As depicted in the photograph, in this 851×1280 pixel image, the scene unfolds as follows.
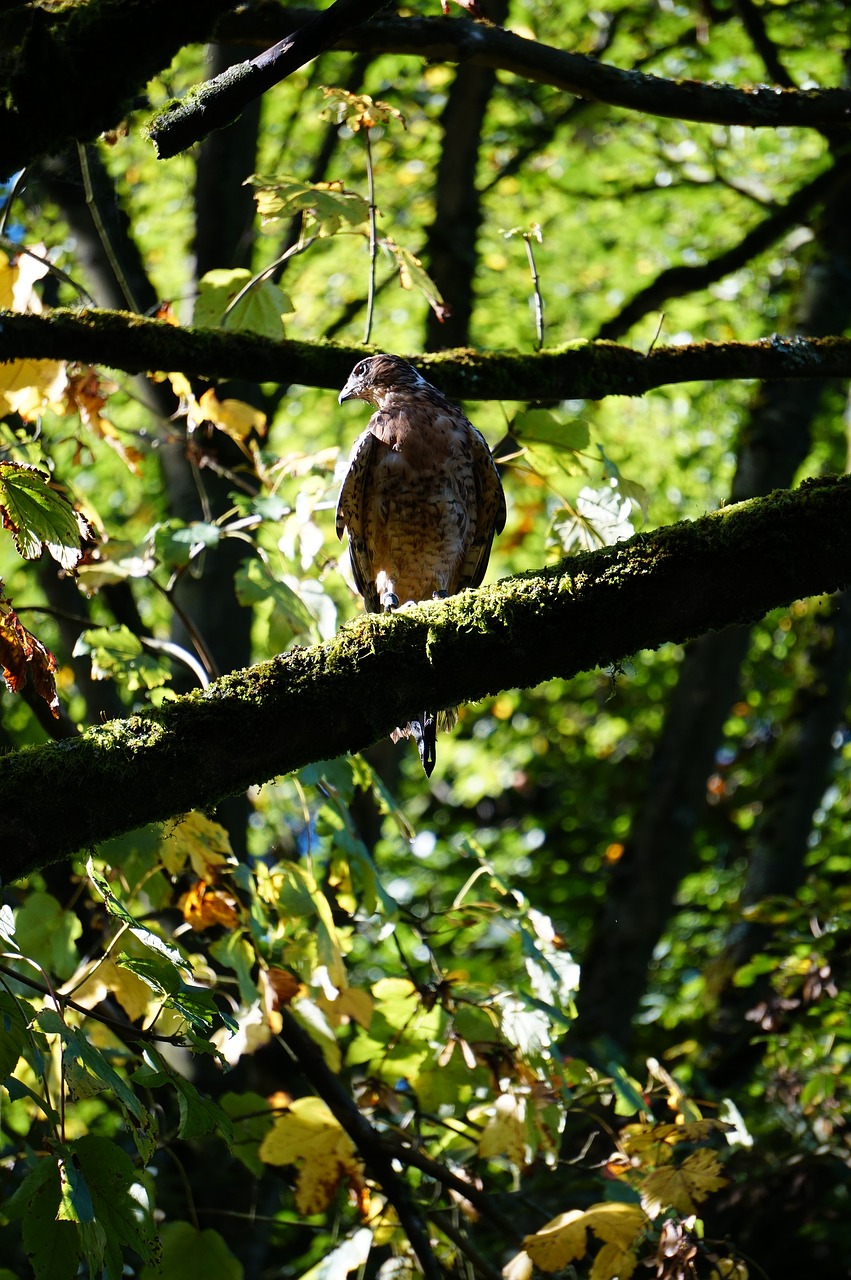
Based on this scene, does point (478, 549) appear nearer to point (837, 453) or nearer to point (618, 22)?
point (618, 22)

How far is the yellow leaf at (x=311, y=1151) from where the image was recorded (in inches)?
140

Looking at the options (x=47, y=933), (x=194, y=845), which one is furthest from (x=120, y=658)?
(x=47, y=933)

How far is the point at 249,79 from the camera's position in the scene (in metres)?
2.36

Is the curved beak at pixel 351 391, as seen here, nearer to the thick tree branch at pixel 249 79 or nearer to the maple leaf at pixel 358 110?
the maple leaf at pixel 358 110

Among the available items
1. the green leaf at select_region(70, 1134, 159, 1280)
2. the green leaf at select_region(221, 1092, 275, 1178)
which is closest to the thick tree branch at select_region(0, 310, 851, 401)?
the green leaf at select_region(70, 1134, 159, 1280)

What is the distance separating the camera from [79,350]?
3.17 meters

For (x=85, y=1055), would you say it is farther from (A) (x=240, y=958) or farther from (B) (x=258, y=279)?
(B) (x=258, y=279)

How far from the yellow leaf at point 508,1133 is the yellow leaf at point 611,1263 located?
37 cm

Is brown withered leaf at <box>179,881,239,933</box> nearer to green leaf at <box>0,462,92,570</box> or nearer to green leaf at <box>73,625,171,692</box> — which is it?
green leaf at <box>73,625,171,692</box>

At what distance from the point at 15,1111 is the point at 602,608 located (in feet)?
15.9

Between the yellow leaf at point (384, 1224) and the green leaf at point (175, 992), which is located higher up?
the green leaf at point (175, 992)

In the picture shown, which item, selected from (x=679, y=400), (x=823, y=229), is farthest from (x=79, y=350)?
(x=679, y=400)

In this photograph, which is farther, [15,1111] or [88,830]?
[15,1111]

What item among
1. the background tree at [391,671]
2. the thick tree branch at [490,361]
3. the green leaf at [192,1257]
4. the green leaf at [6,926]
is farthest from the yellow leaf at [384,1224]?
the thick tree branch at [490,361]
